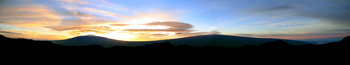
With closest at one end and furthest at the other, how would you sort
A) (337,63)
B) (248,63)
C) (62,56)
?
(337,63)
(248,63)
(62,56)

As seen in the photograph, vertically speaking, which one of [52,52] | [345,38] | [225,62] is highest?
[345,38]

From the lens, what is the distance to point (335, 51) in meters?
29.7

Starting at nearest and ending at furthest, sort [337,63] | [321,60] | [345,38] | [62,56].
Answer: [337,63] → [321,60] → [345,38] → [62,56]

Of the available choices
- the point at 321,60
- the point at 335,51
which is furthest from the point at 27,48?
the point at 335,51

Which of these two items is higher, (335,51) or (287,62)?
(335,51)

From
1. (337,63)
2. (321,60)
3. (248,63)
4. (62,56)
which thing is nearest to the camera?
(337,63)

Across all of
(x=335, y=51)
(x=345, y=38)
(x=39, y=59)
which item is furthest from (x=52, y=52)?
(x=345, y=38)

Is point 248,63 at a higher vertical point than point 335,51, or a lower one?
lower

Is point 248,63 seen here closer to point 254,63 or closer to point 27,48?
point 254,63

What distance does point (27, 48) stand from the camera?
3328 cm

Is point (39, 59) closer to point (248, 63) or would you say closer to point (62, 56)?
point (62, 56)

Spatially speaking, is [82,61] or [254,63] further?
[82,61]

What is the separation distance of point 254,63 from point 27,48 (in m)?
48.2

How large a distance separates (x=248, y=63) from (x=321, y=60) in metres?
12.7
